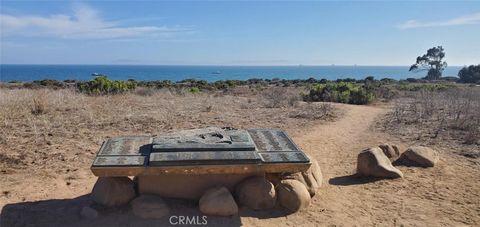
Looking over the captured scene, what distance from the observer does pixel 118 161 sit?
4.59 metres

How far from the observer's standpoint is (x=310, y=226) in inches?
179

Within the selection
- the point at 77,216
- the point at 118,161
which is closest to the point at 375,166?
the point at 118,161

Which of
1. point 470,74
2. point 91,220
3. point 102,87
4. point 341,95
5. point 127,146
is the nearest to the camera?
point 91,220

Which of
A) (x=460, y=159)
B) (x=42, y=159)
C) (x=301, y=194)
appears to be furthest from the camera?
(x=460, y=159)

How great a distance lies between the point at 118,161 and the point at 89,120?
18.9 ft

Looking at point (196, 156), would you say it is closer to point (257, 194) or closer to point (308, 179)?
point (257, 194)

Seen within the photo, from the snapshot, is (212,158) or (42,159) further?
(42,159)

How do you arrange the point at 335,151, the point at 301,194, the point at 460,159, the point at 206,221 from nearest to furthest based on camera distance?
the point at 206,221
the point at 301,194
the point at 460,159
the point at 335,151

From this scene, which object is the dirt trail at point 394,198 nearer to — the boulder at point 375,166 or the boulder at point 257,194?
the boulder at point 375,166

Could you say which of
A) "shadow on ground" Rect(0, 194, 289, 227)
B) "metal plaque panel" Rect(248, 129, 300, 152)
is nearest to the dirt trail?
"shadow on ground" Rect(0, 194, 289, 227)

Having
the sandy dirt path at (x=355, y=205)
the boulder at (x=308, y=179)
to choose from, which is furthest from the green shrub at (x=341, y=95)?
the boulder at (x=308, y=179)

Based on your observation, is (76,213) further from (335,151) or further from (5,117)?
(5,117)

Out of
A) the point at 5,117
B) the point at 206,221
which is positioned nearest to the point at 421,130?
the point at 206,221

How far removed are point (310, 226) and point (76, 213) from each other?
262 centimetres
